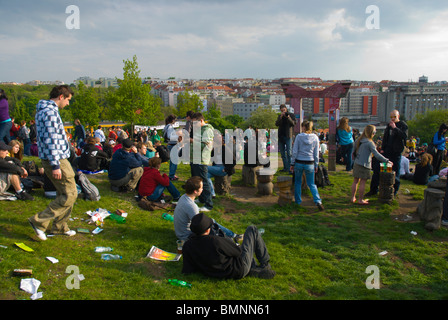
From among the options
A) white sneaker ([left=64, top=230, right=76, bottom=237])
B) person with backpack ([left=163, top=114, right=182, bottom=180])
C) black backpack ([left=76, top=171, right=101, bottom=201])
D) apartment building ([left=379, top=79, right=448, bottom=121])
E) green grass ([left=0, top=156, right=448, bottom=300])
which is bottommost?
green grass ([left=0, top=156, right=448, bottom=300])

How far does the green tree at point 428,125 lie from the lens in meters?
86.3

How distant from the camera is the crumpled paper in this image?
3.88 m

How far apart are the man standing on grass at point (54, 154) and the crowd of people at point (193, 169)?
0.01 m

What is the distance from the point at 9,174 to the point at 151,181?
9.09ft

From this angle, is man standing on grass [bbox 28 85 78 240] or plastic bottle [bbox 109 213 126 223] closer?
man standing on grass [bbox 28 85 78 240]

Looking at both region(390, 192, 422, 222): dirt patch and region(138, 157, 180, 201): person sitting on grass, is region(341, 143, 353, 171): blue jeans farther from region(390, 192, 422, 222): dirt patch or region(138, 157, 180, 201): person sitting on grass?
region(138, 157, 180, 201): person sitting on grass

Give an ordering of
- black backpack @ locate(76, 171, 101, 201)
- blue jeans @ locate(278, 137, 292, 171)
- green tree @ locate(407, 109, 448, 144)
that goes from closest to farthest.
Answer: black backpack @ locate(76, 171, 101, 201) < blue jeans @ locate(278, 137, 292, 171) < green tree @ locate(407, 109, 448, 144)

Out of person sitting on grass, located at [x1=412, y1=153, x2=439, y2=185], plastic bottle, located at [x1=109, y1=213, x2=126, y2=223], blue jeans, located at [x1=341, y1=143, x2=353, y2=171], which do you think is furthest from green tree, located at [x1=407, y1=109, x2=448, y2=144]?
plastic bottle, located at [x1=109, y1=213, x2=126, y2=223]

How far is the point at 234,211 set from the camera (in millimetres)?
7930

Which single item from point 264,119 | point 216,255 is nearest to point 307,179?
point 216,255

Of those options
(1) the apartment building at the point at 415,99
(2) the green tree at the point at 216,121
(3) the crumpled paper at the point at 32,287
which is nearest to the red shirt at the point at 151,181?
(3) the crumpled paper at the point at 32,287
